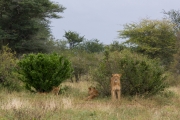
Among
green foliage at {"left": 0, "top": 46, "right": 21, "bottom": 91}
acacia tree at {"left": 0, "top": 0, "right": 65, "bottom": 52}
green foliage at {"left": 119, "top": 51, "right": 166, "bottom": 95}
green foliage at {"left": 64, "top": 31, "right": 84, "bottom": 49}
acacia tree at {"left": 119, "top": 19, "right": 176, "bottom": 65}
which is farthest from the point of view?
green foliage at {"left": 64, "top": 31, "right": 84, "bottom": 49}

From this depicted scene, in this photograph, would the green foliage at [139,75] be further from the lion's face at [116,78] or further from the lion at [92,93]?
the lion at [92,93]

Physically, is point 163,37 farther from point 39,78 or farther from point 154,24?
point 39,78

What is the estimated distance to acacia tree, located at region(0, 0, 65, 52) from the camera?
2519cm

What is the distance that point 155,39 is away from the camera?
2883 cm

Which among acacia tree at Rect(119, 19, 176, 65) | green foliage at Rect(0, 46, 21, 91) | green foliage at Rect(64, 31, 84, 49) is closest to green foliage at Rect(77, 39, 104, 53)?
green foliage at Rect(64, 31, 84, 49)

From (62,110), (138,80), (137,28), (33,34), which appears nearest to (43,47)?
(33,34)

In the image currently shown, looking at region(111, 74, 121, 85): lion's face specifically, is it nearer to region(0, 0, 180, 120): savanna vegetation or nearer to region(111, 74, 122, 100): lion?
region(111, 74, 122, 100): lion

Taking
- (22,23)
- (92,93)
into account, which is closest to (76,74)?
(22,23)

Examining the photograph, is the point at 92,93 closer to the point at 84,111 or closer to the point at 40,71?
the point at 40,71

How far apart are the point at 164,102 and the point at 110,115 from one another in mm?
3816

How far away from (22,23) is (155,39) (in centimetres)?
1106

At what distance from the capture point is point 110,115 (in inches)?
343

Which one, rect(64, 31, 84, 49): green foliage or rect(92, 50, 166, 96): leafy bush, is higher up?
rect(64, 31, 84, 49): green foliage

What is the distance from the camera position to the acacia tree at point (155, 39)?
28797 mm
